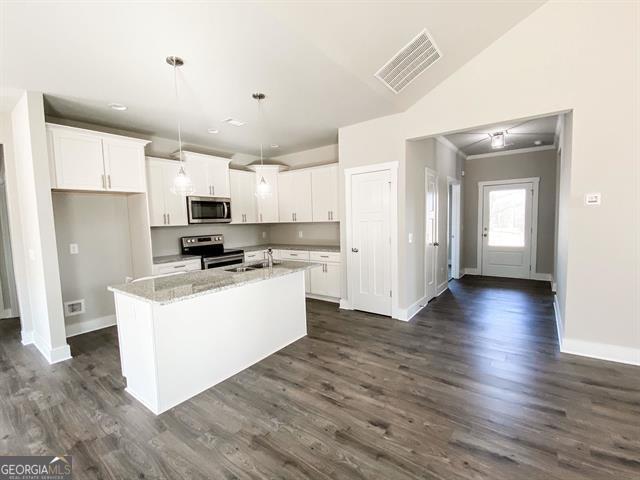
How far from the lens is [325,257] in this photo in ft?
16.3

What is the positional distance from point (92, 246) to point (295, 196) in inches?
125

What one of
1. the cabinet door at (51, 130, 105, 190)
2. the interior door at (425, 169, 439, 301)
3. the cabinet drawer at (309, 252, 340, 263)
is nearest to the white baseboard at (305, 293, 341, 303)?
the cabinet drawer at (309, 252, 340, 263)

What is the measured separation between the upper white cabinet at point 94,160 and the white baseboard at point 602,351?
5.30 meters

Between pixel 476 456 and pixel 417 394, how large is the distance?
0.65 metres

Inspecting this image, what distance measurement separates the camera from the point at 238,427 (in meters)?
2.07

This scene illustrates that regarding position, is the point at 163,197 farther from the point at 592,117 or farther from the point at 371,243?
the point at 592,117

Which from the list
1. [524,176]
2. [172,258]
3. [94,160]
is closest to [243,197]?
[172,258]

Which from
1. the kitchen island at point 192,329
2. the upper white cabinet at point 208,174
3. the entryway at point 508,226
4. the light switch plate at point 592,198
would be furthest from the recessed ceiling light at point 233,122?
the entryway at point 508,226

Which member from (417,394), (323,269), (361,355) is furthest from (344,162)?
(417,394)

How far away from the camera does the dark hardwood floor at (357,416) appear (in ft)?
5.68

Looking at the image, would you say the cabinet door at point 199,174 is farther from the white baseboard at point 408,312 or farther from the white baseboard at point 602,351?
the white baseboard at point 602,351

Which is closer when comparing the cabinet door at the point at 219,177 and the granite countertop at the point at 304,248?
the cabinet door at the point at 219,177

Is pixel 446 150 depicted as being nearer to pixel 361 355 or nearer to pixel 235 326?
pixel 361 355

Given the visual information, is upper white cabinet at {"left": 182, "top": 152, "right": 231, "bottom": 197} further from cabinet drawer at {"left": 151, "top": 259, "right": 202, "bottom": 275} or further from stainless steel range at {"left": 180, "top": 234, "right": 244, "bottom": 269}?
cabinet drawer at {"left": 151, "top": 259, "right": 202, "bottom": 275}
